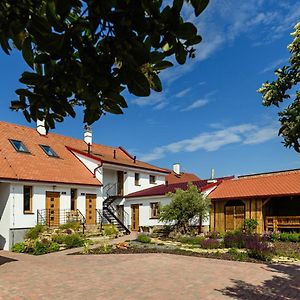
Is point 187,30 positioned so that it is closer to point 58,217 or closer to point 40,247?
point 40,247

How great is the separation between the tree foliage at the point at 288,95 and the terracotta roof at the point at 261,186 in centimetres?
1906

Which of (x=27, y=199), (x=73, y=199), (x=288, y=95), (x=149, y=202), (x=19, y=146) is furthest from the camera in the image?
(x=149, y=202)

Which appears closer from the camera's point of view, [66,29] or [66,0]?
[66,0]

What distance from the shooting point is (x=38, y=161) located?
23.9 m

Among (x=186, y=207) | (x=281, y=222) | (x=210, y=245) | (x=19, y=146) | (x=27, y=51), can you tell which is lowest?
(x=210, y=245)

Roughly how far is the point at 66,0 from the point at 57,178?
2248 centimetres

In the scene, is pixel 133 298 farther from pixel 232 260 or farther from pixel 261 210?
pixel 261 210

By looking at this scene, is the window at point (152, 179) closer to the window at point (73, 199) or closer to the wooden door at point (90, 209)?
the wooden door at point (90, 209)

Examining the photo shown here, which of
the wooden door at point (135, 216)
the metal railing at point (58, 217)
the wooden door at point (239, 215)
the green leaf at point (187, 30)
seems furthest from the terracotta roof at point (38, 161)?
the green leaf at point (187, 30)

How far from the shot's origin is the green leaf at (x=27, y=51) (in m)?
1.71

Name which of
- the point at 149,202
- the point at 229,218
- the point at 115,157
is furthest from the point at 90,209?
the point at 229,218

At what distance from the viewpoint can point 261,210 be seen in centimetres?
2403

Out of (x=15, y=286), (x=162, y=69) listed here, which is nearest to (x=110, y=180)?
(x=15, y=286)

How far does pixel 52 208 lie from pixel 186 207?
8.16m
